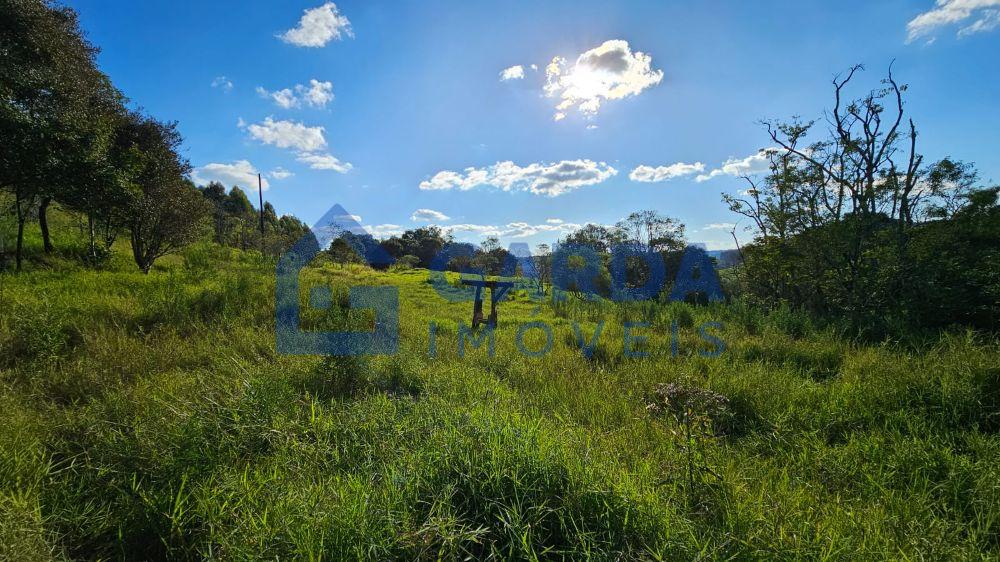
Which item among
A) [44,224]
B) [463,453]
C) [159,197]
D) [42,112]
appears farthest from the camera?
[159,197]

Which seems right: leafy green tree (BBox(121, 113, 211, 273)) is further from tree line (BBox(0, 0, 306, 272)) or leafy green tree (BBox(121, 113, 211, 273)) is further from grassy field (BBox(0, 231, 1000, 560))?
grassy field (BBox(0, 231, 1000, 560))

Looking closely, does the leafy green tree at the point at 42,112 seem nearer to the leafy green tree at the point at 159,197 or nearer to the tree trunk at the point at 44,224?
the tree trunk at the point at 44,224

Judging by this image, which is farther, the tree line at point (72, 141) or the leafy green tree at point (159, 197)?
the leafy green tree at point (159, 197)

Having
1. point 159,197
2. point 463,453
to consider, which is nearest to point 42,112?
point 159,197

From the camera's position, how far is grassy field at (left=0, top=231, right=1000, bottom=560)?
1.60 meters

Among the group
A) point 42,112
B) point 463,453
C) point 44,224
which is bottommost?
point 463,453

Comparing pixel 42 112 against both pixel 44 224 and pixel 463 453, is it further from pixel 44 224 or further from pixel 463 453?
pixel 463 453

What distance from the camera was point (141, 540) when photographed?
1.77 m

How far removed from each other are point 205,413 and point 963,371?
6.62 m

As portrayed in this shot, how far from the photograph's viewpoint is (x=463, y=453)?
2.01 metres

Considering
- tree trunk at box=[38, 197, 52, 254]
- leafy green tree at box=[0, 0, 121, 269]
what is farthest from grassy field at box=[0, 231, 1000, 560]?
tree trunk at box=[38, 197, 52, 254]

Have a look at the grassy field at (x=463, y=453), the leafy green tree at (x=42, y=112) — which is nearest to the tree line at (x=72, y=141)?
the leafy green tree at (x=42, y=112)

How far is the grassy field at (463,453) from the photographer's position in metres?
1.60

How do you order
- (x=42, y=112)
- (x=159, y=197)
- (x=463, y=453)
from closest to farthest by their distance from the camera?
(x=463, y=453)
(x=42, y=112)
(x=159, y=197)
